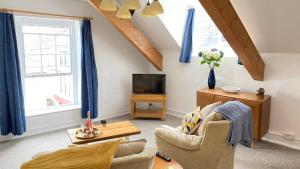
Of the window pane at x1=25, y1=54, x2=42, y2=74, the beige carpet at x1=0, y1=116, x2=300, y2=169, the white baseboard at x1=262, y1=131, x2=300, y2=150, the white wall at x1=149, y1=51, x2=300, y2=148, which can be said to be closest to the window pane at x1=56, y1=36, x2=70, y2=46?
the window pane at x1=25, y1=54, x2=42, y2=74

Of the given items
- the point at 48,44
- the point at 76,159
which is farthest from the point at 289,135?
the point at 48,44

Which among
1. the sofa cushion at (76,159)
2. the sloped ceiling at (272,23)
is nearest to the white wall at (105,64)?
the sloped ceiling at (272,23)

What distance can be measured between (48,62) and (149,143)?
2.35 metres

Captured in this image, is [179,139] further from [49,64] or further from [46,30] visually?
[46,30]

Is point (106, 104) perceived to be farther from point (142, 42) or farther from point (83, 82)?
point (142, 42)

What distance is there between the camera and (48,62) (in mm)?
4395

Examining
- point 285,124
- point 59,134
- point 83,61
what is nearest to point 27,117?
point 59,134

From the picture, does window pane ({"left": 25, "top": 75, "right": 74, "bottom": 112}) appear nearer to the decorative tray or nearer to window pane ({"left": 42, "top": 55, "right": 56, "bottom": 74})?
window pane ({"left": 42, "top": 55, "right": 56, "bottom": 74})

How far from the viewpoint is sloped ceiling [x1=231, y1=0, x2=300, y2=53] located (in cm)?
285

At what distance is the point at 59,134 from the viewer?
417 cm

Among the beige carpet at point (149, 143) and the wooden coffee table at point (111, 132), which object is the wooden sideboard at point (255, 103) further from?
the wooden coffee table at point (111, 132)

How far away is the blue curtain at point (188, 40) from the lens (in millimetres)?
Answer: 4559

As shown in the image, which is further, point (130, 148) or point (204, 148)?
point (204, 148)

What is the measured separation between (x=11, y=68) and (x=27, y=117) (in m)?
0.89
